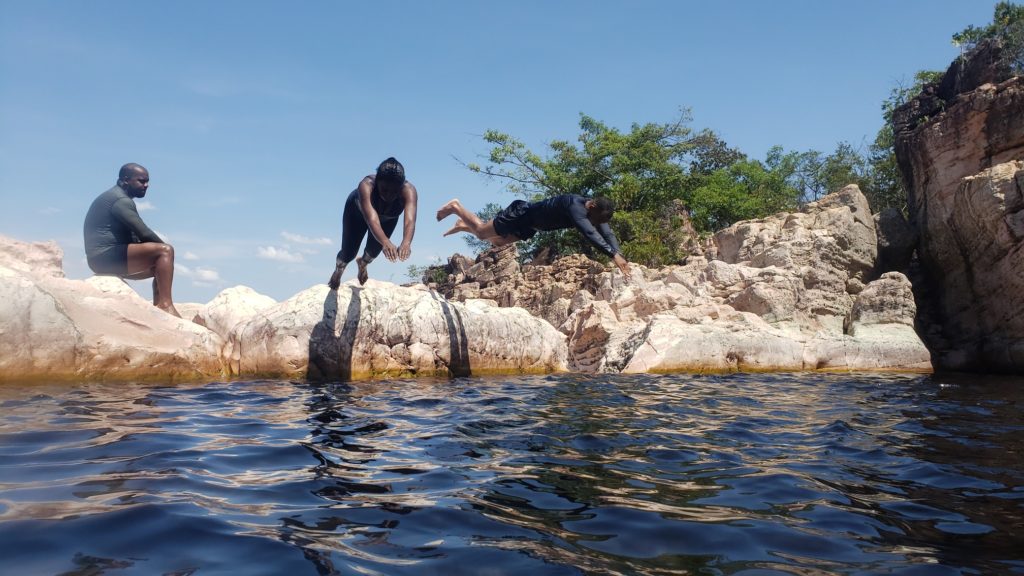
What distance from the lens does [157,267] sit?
747cm

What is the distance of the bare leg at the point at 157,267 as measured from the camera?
24.2ft

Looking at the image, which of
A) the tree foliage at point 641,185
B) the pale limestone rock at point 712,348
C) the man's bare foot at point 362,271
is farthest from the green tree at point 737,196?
the man's bare foot at point 362,271

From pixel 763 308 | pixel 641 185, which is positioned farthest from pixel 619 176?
pixel 763 308

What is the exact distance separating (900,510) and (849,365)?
9.84 meters

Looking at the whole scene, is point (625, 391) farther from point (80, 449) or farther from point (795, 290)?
point (795, 290)

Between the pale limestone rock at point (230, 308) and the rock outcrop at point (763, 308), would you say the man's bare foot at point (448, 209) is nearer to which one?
the pale limestone rock at point (230, 308)

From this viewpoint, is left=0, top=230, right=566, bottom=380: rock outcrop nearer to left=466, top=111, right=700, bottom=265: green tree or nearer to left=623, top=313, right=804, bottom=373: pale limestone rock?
left=623, top=313, right=804, bottom=373: pale limestone rock

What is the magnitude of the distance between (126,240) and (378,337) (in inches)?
130

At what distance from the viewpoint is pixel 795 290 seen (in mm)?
12844

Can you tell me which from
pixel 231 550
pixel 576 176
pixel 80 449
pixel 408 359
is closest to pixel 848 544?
pixel 231 550

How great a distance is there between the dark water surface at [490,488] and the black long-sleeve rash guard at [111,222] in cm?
230

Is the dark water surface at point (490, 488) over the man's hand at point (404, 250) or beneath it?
beneath

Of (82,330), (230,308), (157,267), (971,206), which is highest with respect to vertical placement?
(971,206)

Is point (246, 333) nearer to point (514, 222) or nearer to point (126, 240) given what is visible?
point (126, 240)
